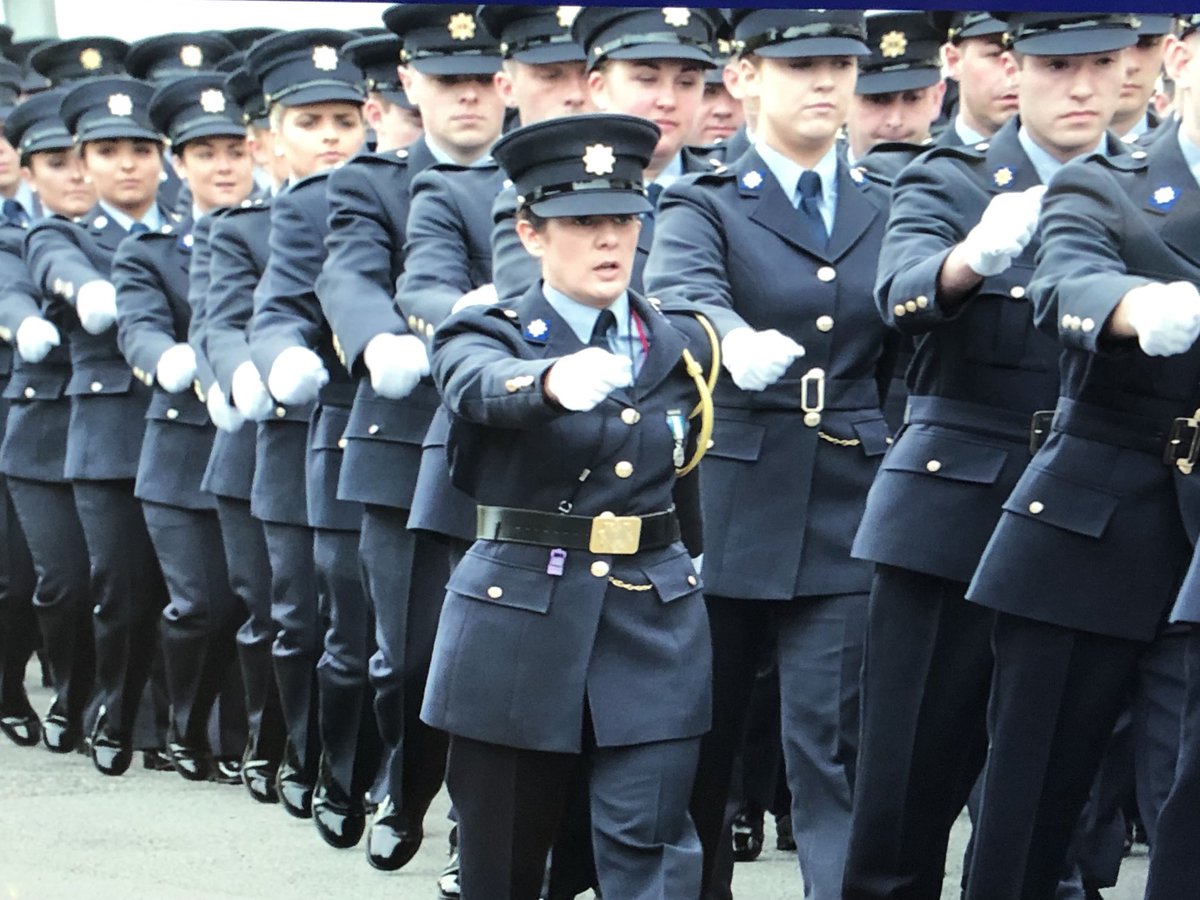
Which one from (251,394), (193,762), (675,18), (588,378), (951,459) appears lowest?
(193,762)

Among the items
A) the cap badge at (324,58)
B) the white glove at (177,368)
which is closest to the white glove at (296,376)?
the cap badge at (324,58)

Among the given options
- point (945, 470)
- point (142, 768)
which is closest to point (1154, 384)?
point (945, 470)

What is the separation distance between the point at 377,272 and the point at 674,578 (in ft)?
7.09

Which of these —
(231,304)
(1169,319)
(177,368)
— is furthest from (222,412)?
(1169,319)

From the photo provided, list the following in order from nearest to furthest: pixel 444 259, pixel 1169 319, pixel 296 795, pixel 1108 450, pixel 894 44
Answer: pixel 1169 319 < pixel 1108 450 < pixel 444 259 < pixel 894 44 < pixel 296 795

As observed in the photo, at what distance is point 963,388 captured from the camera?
6.45 metres

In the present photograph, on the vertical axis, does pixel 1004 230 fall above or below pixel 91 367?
above

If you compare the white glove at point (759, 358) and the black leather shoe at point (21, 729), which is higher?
the white glove at point (759, 358)

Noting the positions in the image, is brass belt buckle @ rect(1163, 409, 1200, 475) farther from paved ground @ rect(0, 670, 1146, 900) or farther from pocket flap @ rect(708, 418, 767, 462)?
paved ground @ rect(0, 670, 1146, 900)

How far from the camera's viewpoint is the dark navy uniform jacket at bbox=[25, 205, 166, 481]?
33.3 ft

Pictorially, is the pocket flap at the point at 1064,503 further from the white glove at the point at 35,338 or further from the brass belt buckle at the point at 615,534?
the white glove at the point at 35,338

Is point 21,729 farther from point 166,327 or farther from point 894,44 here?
point 894,44

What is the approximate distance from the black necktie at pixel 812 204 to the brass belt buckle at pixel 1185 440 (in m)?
1.32

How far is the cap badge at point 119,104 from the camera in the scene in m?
10.5
